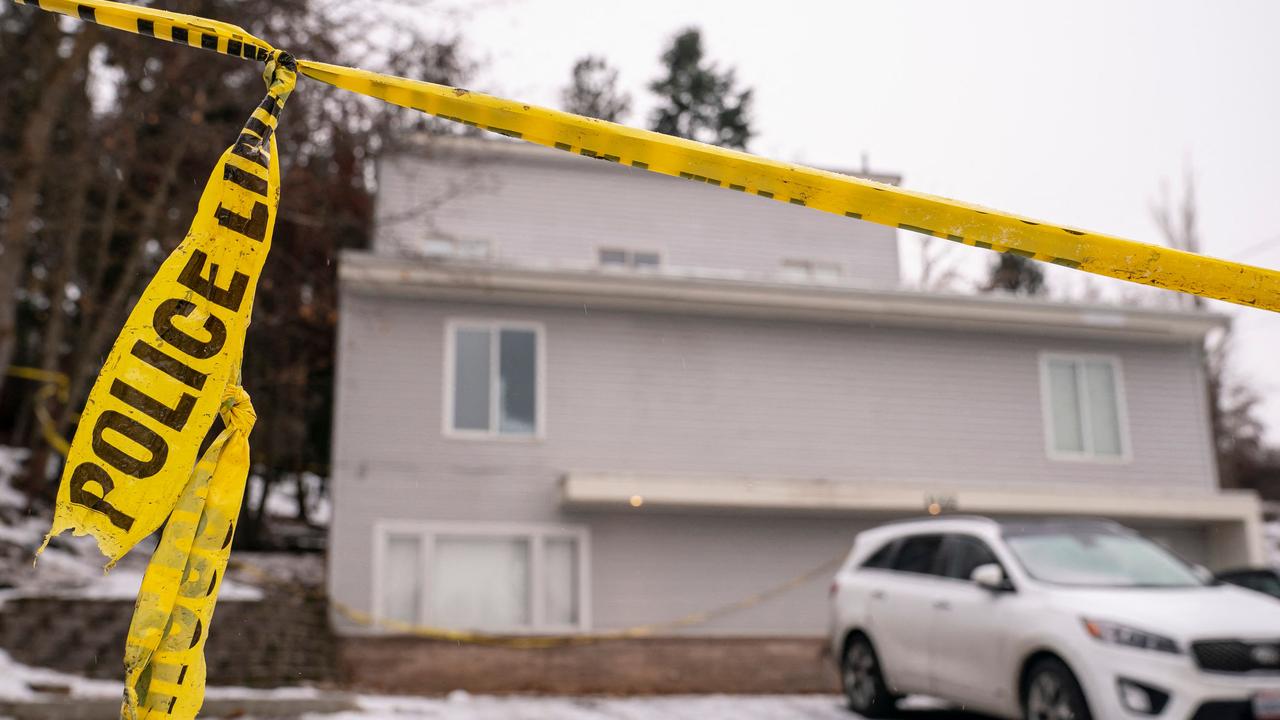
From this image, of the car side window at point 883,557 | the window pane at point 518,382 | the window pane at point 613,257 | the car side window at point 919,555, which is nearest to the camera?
the car side window at point 919,555

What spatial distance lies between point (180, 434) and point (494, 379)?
1372 centimetres

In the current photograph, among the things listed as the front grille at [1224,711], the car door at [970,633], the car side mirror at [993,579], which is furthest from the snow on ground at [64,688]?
the front grille at [1224,711]

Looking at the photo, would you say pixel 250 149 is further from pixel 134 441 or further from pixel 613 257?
pixel 613 257

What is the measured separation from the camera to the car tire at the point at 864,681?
1038 centimetres

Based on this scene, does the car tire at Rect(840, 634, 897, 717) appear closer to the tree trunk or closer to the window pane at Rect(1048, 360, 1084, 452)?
the window pane at Rect(1048, 360, 1084, 452)

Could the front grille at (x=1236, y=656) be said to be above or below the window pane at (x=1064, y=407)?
below

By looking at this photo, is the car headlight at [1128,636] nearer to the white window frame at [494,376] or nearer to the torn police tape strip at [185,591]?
the torn police tape strip at [185,591]

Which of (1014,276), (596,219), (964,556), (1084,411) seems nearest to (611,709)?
(964,556)

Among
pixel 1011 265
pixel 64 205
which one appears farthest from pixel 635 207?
pixel 1011 265

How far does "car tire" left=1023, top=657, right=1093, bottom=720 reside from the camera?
789 centimetres

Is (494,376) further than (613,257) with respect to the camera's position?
No

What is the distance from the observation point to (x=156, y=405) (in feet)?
8.89

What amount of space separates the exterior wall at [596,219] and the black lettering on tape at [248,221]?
1606 centimetres

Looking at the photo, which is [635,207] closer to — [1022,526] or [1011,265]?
[1022,526]
